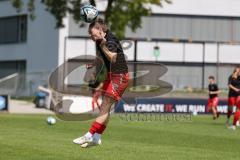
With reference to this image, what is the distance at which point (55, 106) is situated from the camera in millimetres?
41062

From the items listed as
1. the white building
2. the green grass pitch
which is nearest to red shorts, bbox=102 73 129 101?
the green grass pitch

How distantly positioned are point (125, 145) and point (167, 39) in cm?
4856

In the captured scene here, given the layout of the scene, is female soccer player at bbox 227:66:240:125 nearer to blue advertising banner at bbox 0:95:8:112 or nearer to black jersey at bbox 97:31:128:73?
blue advertising banner at bbox 0:95:8:112

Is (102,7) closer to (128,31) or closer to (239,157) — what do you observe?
(128,31)

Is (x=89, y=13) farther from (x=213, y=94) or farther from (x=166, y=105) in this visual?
(x=166, y=105)

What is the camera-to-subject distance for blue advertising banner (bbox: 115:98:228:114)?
42.0 m

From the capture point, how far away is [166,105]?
1720 inches

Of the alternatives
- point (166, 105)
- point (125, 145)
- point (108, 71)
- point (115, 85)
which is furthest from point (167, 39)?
point (115, 85)

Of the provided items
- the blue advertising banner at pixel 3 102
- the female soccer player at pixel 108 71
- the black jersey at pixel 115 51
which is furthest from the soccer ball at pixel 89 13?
the blue advertising banner at pixel 3 102

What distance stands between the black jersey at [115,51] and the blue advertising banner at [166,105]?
85.0 ft

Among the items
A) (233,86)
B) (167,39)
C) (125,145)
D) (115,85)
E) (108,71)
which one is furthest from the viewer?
(167,39)

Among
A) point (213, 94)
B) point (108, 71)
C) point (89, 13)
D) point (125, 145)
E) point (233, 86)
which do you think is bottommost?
point (125, 145)

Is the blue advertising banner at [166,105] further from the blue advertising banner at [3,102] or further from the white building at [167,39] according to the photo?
the white building at [167,39]

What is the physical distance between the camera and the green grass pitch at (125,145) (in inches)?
621
